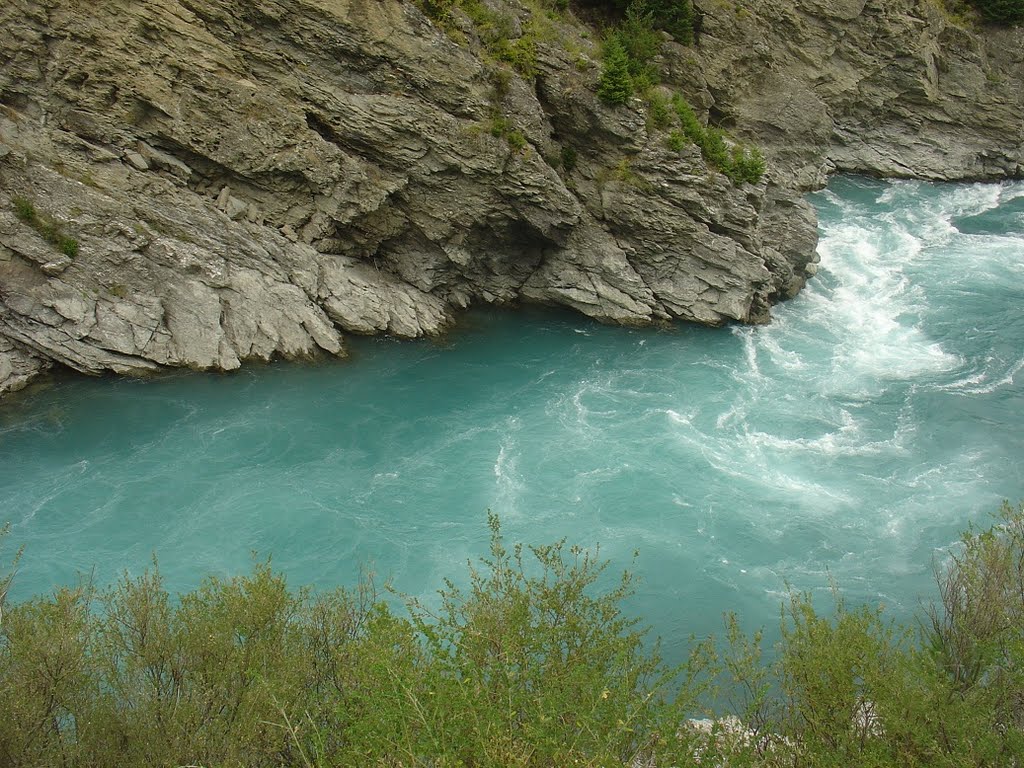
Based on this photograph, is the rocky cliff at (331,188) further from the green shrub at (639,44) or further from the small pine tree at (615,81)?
the green shrub at (639,44)

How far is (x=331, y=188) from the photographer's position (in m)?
36.3

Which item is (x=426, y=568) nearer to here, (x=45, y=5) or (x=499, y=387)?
(x=499, y=387)

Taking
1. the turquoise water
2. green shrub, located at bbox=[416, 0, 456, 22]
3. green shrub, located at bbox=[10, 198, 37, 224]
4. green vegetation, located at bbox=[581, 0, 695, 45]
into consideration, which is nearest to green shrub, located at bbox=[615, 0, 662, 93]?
green vegetation, located at bbox=[581, 0, 695, 45]

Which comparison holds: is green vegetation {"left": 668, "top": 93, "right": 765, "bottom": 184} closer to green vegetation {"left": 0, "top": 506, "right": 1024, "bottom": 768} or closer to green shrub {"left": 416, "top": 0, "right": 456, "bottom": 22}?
green shrub {"left": 416, "top": 0, "right": 456, "bottom": 22}

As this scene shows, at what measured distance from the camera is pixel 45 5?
104 ft

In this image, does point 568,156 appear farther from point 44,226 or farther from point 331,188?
point 44,226

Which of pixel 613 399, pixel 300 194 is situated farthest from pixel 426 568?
pixel 300 194

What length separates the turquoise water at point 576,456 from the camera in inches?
1061

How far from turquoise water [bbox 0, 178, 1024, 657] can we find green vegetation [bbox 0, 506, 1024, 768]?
9351 mm

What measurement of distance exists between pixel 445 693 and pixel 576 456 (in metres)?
19.5

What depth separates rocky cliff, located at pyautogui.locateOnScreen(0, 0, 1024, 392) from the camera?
32438 mm

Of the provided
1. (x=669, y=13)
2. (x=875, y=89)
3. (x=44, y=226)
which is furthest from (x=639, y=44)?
(x=44, y=226)

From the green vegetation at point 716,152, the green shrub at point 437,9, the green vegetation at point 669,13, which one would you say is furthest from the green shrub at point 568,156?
the green vegetation at point 669,13

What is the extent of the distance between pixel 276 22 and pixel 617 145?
15.3m
